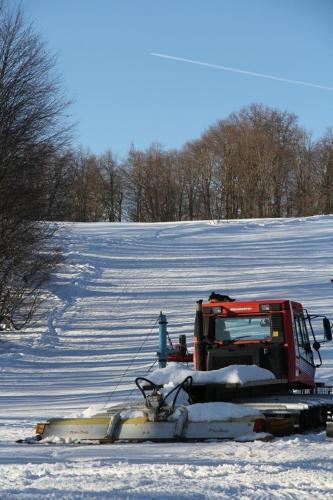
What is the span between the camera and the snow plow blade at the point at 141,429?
9875mm

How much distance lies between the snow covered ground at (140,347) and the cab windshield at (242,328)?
7.81 feet

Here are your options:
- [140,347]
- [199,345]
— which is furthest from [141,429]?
[140,347]

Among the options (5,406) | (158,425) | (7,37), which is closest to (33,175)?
(7,37)

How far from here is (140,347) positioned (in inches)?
850

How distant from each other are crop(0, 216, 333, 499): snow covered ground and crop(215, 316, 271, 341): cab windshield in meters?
2.38

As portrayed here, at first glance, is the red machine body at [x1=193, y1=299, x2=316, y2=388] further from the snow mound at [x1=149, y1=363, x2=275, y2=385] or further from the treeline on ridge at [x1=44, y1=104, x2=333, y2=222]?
the treeline on ridge at [x1=44, y1=104, x2=333, y2=222]

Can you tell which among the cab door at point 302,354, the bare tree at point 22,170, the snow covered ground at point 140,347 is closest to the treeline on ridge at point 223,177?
the snow covered ground at point 140,347

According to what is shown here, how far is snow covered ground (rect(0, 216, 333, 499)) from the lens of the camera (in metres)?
7.09

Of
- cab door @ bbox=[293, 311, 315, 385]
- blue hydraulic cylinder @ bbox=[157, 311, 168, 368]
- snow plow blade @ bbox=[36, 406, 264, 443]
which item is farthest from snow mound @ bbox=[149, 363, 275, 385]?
blue hydraulic cylinder @ bbox=[157, 311, 168, 368]

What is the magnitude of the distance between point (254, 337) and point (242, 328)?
0.26 metres

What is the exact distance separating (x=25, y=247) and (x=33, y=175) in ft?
7.25

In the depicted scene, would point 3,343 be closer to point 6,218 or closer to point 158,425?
point 6,218

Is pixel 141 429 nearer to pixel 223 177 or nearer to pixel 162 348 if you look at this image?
pixel 162 348

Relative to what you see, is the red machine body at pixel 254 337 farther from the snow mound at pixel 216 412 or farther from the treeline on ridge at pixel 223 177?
the treeline on ridge at pixel 223 177
